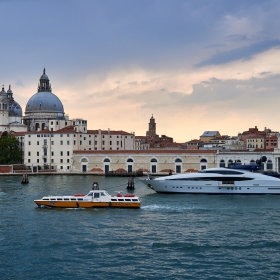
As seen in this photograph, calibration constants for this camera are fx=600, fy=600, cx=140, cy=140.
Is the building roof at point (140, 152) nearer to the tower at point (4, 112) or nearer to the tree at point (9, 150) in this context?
the tree at point (9, 150)

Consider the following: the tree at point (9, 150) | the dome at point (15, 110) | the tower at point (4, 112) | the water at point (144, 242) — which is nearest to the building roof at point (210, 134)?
the dome at point (15, 110)

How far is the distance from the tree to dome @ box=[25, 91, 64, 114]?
15.7m

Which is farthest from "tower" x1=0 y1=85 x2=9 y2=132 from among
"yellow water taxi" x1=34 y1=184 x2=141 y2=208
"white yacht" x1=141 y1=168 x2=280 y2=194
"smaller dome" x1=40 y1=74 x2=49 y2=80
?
"yellow water taxi" x1=34 y1=184 x2=141 y2=208

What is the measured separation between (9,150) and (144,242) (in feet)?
162

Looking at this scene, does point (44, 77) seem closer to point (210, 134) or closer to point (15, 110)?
point (15, 110)

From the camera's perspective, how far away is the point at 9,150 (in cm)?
6800

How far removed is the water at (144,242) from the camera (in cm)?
1745

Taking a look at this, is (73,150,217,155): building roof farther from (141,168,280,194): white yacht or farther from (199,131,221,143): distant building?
(199,131,221,143): distant building

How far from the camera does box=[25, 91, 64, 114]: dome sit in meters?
84.5

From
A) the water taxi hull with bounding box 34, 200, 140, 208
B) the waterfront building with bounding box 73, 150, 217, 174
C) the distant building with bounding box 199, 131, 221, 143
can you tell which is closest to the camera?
the water taxi hull with bounding box 34, 200, 140, 208

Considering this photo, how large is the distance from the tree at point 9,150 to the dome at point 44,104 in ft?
51.5

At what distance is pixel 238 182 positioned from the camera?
121 ft

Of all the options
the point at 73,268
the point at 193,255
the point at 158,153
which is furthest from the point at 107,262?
the point at 158,153

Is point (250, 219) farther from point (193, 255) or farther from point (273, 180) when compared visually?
point (273, 180)
